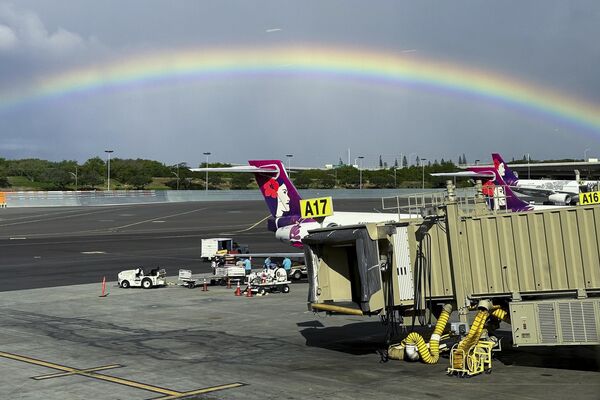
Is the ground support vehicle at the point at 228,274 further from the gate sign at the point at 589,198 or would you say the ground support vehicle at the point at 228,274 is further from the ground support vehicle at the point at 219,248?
the gate sign at the point at 589,198

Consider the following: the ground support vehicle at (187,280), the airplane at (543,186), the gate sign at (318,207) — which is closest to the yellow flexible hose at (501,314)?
the gate sign at (318,207)

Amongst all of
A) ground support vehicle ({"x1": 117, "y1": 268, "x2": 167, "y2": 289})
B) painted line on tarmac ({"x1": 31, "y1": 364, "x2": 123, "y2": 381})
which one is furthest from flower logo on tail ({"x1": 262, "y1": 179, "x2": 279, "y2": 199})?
painted line on tarmac ({"x1": 31, "y1": 364, "x2": 123, "y2": 381})

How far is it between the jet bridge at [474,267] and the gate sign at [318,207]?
45.4 ft

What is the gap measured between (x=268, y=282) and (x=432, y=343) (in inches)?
751

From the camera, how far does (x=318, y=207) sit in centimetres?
3959

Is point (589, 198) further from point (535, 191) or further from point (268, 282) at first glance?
point (535, 191)

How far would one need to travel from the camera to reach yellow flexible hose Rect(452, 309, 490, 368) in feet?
68.0

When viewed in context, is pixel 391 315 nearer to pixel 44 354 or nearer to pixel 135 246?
pixel 44 354

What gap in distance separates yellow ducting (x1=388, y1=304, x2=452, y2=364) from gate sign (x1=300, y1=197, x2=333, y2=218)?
51.6 ft

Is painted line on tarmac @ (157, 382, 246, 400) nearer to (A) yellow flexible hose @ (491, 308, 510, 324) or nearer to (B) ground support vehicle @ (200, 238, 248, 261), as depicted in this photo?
(A) yellow flexible hose @ (491, 308, 510, 324)

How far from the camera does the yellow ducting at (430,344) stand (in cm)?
2230

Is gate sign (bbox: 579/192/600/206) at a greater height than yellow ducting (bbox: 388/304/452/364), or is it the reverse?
gate sign (bbox: 579/192/600/206)

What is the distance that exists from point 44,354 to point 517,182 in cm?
8807

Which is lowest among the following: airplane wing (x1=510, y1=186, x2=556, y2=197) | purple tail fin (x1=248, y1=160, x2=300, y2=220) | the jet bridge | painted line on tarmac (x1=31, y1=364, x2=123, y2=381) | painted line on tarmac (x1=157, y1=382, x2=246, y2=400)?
painted line on tarmac (x1=157, y1=382, x2=246, y2=400)
